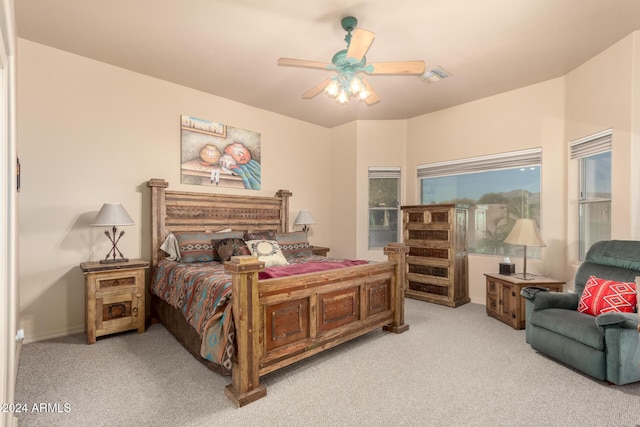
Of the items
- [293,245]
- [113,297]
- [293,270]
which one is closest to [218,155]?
[293,245]

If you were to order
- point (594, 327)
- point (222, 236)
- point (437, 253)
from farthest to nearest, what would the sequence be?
point (437, 253), point (222, 236), point (594, 327)

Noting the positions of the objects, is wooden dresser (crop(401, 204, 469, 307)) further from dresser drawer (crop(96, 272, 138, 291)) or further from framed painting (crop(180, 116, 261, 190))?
dresser drawer (crop(96, 272, 138, 291))

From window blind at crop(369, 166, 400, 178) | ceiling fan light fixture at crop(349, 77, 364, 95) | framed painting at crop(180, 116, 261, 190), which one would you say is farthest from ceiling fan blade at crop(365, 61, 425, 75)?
window blind at crop(369, 166, 400, 178)

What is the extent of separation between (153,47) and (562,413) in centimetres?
447

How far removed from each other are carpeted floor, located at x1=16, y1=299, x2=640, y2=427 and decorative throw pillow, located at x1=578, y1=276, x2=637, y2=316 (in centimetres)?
55

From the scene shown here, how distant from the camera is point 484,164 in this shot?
15.3 feet

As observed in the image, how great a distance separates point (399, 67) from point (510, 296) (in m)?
2.81

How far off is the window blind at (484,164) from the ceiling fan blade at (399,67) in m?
2.56

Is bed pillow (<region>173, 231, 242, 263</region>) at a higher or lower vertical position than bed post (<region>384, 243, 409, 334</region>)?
higher

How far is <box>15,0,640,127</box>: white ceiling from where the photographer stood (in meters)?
2.56

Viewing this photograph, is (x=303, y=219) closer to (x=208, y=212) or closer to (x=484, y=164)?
(x=208, y=212)

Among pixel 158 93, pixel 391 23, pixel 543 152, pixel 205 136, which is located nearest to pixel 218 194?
pixel 205 136

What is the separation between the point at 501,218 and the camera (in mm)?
4605

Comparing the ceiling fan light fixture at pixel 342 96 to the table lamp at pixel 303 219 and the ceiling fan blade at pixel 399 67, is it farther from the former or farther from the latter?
the table lamp at pixel 303 219
